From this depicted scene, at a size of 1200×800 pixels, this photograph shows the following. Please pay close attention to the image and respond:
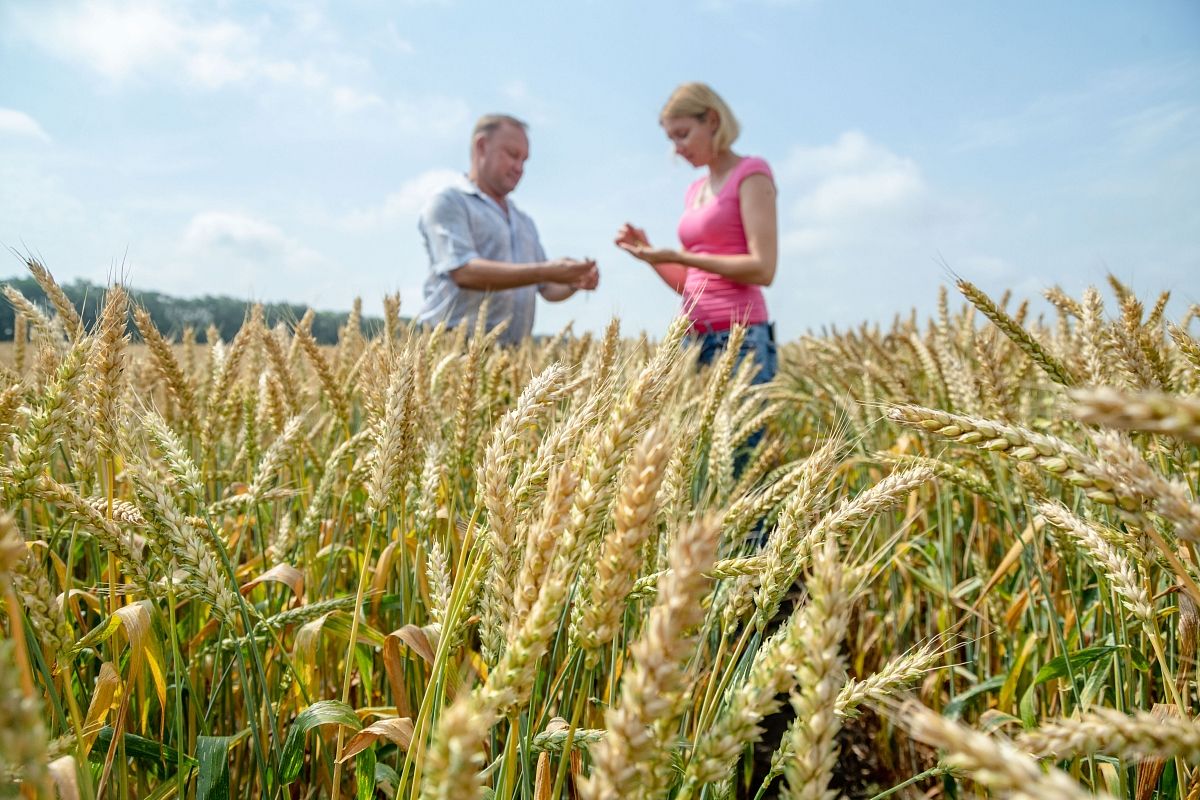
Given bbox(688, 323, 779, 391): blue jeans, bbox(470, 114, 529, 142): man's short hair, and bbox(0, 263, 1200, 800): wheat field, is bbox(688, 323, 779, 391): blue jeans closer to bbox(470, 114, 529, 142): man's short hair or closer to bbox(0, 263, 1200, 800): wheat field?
bbox(0, 263, 1200, 800): wheat field

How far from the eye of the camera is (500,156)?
18.2 ft

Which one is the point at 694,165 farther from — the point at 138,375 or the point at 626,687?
the point at 626,687

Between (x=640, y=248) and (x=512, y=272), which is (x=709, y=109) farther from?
(x=512, y=272)

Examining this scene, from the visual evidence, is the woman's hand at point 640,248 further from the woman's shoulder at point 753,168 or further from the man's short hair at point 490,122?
the man's short hair at point 490,122

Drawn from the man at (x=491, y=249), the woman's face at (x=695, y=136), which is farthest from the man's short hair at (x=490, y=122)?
the woman's face at (x=695, y=136)

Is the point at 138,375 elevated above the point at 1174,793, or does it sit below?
above

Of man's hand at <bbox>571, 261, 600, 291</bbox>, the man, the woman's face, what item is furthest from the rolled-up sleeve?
the woman's face

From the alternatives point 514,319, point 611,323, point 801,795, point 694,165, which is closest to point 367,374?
point 611,323

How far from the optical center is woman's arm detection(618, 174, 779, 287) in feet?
13.4

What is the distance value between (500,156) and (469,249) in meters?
0.96

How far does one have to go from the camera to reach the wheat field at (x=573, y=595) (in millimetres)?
580

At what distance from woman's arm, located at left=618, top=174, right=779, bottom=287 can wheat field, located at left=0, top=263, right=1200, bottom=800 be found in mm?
1635

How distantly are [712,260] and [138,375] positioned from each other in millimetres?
2816

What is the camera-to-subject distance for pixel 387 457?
1.25 metres
